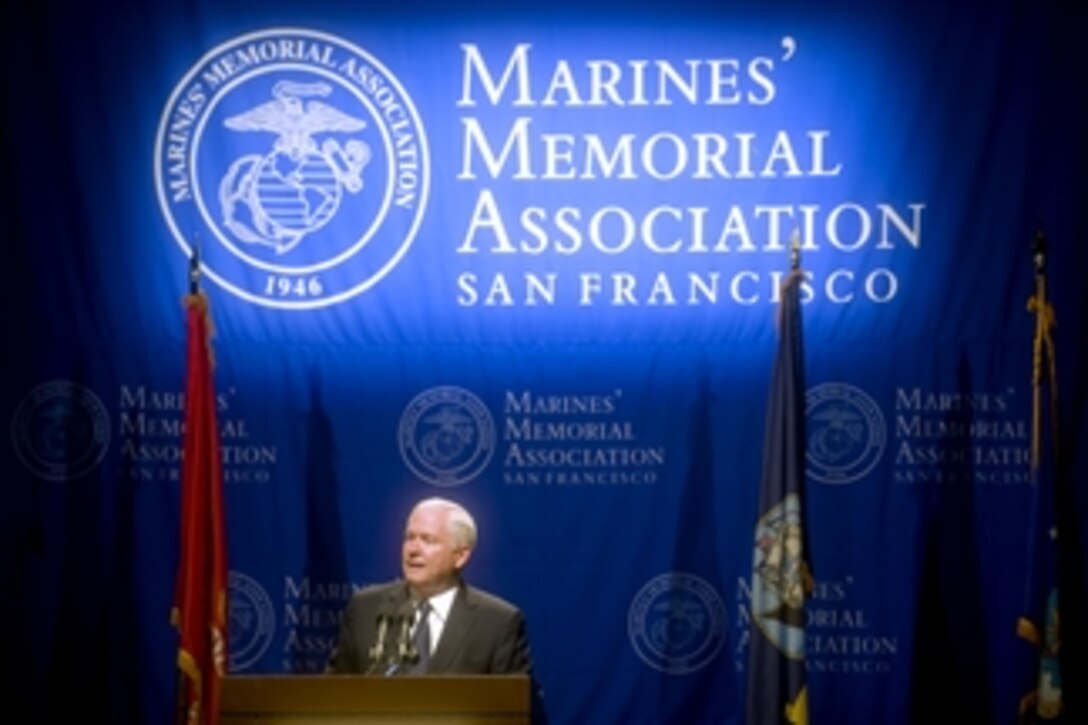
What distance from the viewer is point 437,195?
6.49 meters

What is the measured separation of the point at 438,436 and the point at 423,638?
46.7 inches

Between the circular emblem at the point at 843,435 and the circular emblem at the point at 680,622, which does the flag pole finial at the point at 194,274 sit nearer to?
the circular emblem at the point at 680,622

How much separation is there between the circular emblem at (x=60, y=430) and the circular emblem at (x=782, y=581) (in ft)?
8.52

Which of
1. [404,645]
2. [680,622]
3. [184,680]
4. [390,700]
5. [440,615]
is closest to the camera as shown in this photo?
[390,700]

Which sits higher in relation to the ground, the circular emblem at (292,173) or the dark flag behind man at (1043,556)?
the circular emblem at (292,173)

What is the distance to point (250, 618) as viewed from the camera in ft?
20.9

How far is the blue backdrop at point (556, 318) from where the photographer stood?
6.34 metres

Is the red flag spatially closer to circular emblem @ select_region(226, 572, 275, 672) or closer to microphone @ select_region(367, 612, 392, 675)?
circular emblem @ select_region(226, 572, 275, 672)

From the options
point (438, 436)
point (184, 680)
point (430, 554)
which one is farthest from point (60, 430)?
→ point (430, 554)

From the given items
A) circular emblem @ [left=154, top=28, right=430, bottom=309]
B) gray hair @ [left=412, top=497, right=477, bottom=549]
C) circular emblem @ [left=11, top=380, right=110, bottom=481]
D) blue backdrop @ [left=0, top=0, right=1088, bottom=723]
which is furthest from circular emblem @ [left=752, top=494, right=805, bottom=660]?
circular emblem @ [left=11, top=380, right=110, bottom=481]

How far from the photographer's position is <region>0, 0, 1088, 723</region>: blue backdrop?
20.8 ft

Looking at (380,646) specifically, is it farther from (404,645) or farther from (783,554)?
(783,554)

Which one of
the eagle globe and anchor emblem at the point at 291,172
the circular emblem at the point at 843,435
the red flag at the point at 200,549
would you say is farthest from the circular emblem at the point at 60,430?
the circular emblem at the point at 843,435

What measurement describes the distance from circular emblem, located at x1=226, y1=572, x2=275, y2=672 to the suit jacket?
2.91 ft
